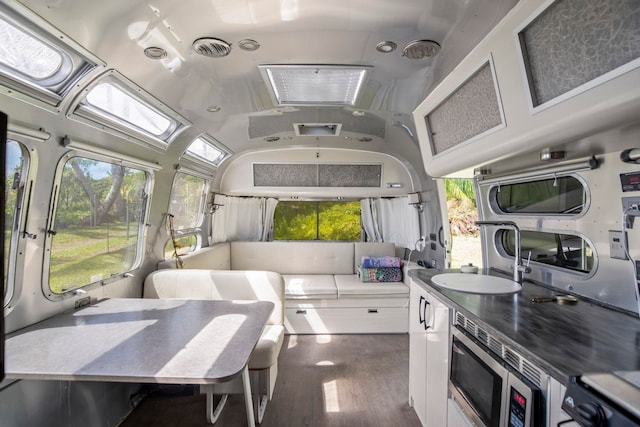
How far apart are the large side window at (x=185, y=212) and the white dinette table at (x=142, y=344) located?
3.62 ft

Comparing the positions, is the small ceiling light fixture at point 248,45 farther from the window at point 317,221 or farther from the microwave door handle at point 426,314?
the window at point 317,221

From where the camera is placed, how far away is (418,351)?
6.28 ft

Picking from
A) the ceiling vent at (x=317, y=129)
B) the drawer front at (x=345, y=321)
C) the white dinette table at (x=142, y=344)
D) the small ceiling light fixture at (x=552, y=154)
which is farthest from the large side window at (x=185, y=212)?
the small ceiling light fixture at (x=552, y=154)

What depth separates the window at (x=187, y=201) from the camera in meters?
3.03

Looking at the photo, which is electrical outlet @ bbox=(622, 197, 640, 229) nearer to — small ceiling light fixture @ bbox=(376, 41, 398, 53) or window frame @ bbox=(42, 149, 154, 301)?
small ceiling light fixture @ bbox=(376, 41, 398, 53)

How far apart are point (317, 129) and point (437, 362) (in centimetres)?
226

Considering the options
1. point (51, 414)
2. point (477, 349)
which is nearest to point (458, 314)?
point (477, 349)

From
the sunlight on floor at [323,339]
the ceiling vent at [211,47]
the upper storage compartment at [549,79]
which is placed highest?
the ceiling vent at [211,47]

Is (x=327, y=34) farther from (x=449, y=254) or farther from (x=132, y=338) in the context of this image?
Result: (x=449, y=254)

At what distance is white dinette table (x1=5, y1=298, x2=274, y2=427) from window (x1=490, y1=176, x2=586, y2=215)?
1.69 meters

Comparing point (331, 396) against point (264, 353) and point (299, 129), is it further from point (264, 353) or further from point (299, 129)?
point (299, 129)

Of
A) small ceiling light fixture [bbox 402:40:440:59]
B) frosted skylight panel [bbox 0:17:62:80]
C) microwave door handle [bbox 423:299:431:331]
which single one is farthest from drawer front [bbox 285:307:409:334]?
frosted skylight panel [bbox 0:17:62:80]

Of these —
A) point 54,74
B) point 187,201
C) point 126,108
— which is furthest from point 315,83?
point 187,201

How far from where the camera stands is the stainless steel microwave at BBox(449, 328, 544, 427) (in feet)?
3.00
